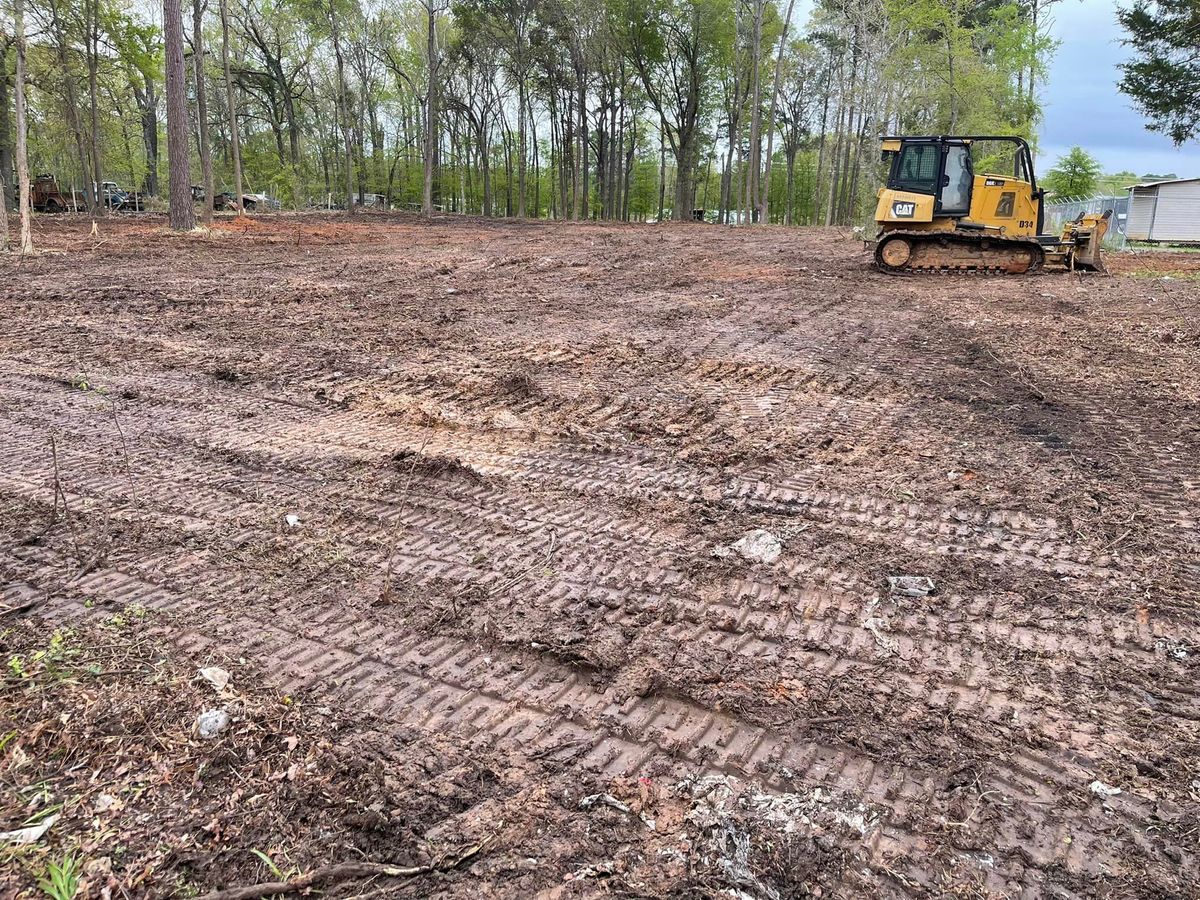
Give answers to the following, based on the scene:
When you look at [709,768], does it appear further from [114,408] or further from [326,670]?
[114,408]

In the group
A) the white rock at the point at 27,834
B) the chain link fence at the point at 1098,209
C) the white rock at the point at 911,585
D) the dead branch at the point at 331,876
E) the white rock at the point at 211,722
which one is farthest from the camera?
→ the chain link fence at the point at 1098,209

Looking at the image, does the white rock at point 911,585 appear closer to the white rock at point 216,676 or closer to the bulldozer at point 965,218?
the white rock at point 216,676

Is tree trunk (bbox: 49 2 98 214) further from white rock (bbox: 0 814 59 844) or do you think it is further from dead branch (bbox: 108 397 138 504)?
white rock (bbox: 0 814 59 844)

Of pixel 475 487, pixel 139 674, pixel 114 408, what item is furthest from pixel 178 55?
pixel 139 674

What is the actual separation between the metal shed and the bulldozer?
17.7m

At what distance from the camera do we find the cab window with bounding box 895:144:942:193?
45.3ft

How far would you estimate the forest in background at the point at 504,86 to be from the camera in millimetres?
28891

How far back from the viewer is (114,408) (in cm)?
595

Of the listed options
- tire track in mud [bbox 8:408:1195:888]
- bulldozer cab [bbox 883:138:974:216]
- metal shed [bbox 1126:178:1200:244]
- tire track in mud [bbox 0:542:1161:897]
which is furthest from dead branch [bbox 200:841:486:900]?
metal shed [bbox 1126:178:1200:244]

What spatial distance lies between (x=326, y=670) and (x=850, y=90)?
39807mm

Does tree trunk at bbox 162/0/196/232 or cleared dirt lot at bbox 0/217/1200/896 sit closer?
cleared dirt lot at bbox 0/217/1200/896

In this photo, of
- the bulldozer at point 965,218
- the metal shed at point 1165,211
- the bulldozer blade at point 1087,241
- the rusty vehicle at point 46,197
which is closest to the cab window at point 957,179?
the bulldozer at point 965,218

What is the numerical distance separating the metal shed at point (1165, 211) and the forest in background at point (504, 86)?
19.2 feet

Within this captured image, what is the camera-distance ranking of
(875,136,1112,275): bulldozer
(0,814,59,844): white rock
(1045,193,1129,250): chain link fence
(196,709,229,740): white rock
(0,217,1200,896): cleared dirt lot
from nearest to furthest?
(0,814,59,844): white rock → (0,217,1200,896): cleared dirt lot → (196,709,229,740): white rock → (875,136,1112,275): bulldozer → (1045,193,1129,250): chain link fence
